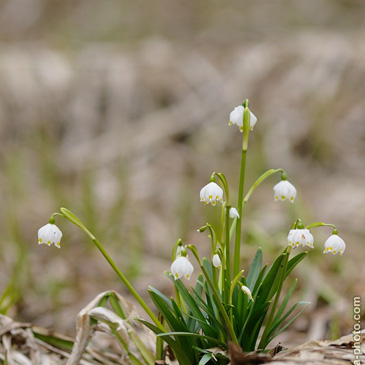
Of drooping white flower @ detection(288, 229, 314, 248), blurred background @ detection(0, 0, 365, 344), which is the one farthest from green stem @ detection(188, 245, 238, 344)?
blurred background @ detection(0, 0, 365, 344)

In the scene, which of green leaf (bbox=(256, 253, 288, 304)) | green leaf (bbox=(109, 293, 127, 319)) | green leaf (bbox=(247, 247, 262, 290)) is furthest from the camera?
green leaf (bbox=(109, 293, 127, 319))

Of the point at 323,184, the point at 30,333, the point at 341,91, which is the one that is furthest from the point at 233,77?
the point at 30,333

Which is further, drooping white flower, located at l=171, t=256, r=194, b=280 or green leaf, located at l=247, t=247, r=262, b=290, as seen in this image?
green leaf, located at l=247, t=247, r=262, b=290

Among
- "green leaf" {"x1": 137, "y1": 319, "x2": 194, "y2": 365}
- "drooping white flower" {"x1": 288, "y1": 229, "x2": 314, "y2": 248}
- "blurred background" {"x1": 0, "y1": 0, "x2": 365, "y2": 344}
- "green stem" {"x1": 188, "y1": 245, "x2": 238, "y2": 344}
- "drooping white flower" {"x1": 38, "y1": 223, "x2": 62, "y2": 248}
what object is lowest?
"green leaf" {"x1": 137, "y1": 319, "x2": 194, "y2": 365}

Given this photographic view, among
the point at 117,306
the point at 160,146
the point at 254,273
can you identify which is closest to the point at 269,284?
the point at 254,273

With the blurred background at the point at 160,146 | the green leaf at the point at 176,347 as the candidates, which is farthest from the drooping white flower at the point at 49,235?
the blurred background at the point at 160,146

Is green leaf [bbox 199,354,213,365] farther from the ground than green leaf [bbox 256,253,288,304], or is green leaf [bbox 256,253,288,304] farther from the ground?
green leaf [bbox 256,253,288,304]

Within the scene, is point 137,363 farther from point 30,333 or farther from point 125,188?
point 125,188

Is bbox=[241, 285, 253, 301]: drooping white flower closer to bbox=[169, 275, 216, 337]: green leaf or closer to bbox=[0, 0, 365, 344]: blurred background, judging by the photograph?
bbox=[169, 275, 216, 337]: green leaf
